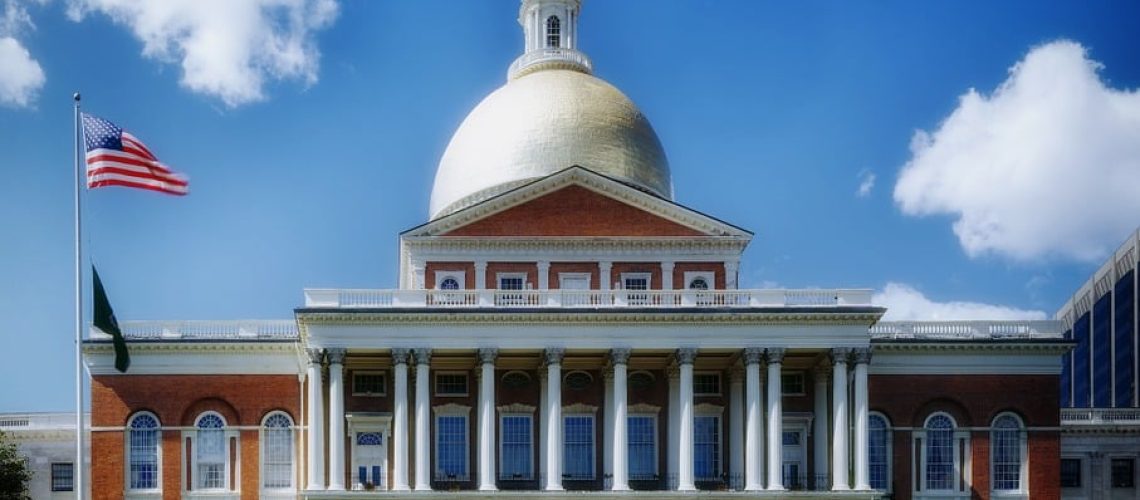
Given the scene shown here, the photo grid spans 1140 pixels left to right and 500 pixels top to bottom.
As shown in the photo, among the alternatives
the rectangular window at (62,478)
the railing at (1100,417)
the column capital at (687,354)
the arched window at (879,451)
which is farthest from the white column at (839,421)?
the rectangular window at (62,478)

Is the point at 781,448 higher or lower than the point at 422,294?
lower

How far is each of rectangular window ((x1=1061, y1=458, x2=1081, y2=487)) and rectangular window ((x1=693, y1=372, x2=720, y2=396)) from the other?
1992 centimetres

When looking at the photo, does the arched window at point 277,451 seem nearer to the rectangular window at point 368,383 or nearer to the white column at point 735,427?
the rectangular window at point 368,383

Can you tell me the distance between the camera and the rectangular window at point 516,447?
68312 millimetres

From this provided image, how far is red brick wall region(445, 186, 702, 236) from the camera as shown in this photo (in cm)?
7075

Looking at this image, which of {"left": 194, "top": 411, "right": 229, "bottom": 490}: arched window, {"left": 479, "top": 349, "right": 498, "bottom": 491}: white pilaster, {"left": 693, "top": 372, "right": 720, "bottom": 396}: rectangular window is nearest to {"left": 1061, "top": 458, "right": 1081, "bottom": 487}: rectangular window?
{"left": 693, "top": 372, "right": 720, "bottom": 396}: rectangular window

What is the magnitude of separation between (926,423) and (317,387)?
92.2ft

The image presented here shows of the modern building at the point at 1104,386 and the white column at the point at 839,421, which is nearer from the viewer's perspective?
the white column at the point at 839,421

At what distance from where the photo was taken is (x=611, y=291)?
66188 millimetres

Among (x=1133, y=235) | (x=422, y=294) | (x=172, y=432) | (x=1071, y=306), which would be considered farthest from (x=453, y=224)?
(x=1071, y=306)

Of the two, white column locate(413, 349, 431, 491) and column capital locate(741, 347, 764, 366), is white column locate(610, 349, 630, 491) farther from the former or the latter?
white column locate(413, 349, 431, 491)

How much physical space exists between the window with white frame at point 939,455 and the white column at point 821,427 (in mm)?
5894

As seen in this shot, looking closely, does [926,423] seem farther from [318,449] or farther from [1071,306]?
[1071,306]

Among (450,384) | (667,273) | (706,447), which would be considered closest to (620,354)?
(667,273)
